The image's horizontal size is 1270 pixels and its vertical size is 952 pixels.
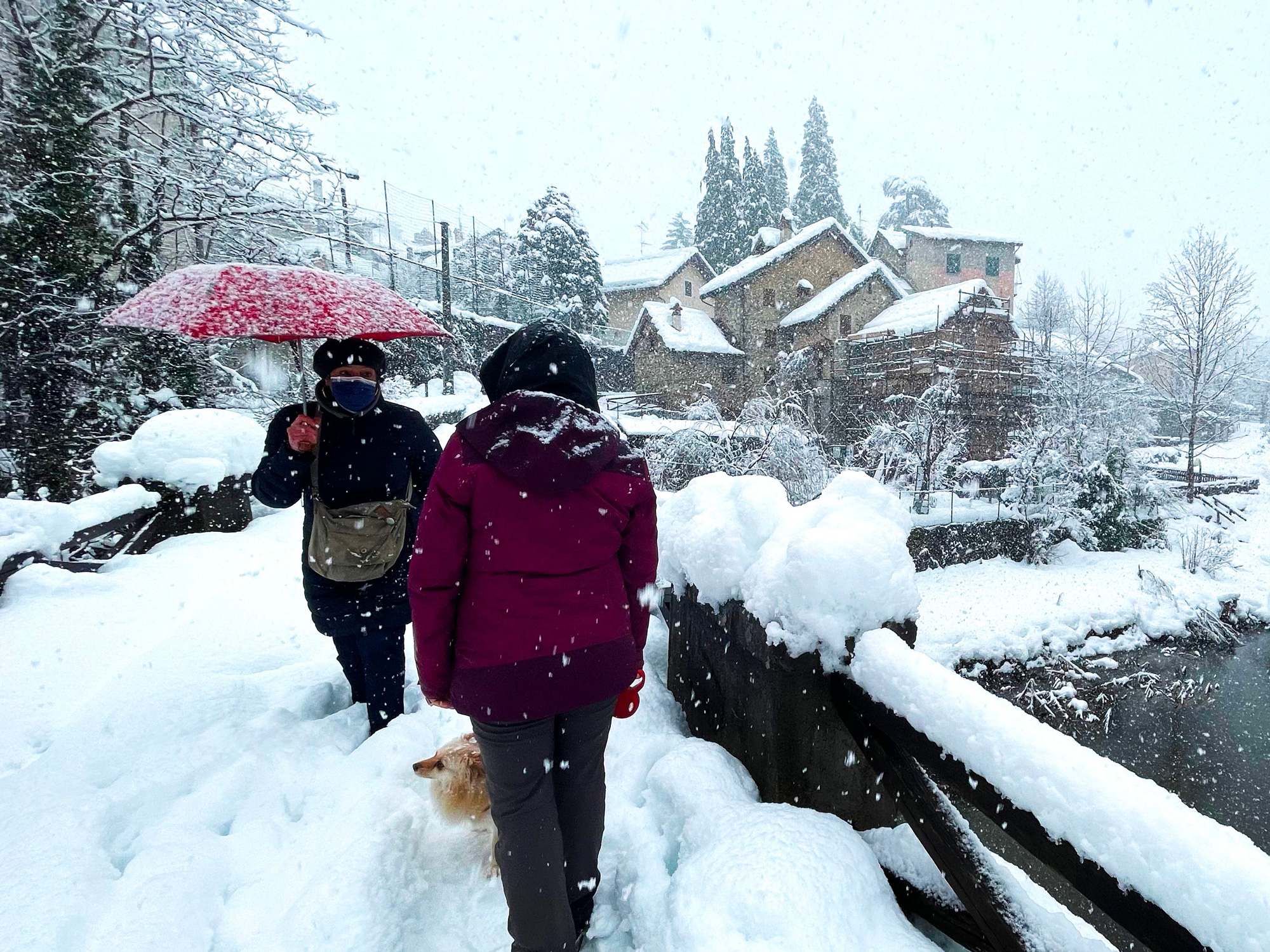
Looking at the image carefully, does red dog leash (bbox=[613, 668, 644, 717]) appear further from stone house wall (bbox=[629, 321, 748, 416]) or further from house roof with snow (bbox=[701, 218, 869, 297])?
house roof with snow (bbox=[701, 218, 869, 297])

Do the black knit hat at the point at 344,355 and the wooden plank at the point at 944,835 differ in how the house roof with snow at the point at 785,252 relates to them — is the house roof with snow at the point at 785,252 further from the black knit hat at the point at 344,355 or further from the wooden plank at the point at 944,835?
the wooden plank at the point at 944,835

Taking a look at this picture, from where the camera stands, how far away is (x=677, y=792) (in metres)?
2.27

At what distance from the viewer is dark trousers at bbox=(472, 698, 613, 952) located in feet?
5.45

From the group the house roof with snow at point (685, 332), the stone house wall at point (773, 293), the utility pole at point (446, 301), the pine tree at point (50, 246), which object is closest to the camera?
the pine tree at point (50, 246)

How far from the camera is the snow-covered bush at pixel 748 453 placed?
1156 centimetres

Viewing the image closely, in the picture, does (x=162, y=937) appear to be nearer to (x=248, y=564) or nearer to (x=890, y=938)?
(x=890, y=938)

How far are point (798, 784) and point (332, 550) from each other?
2.05 metres

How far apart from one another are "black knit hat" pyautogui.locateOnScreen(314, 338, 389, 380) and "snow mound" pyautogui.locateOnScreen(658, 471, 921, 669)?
5.27 feet

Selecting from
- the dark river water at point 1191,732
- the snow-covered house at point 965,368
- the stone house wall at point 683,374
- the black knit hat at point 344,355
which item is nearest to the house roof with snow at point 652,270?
the stone house wall at point 683,374

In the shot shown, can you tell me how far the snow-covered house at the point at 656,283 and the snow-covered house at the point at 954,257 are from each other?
437 inches

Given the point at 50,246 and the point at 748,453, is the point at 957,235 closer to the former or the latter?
the point at 748,453

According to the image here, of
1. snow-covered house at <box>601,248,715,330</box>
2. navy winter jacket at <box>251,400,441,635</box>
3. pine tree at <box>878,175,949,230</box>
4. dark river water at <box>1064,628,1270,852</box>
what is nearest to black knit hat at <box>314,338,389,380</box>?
navy winter jacket at <box>251,400,441,635</box>

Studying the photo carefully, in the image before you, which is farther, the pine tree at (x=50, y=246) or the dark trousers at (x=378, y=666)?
the pine tree at (x=50, y=246)

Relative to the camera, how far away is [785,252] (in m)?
28.6
